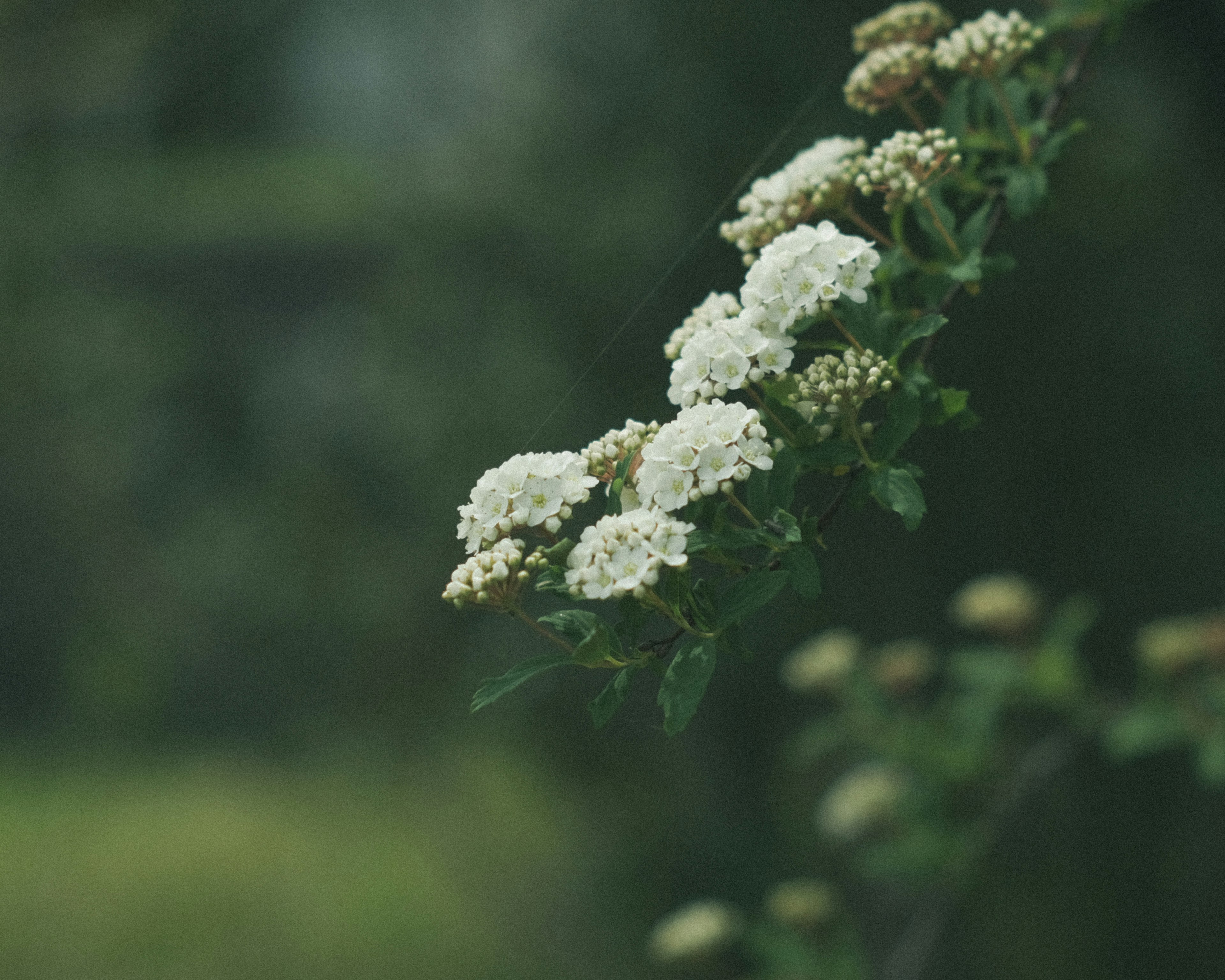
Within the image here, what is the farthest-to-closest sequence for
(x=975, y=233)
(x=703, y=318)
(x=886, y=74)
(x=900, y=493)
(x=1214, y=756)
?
(x=1214, y=756) < (x=886, y=74) < (x=975, y=233) < (x=703, y=318) < (x=900, y=493)

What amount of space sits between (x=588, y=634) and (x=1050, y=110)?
89 centimetres

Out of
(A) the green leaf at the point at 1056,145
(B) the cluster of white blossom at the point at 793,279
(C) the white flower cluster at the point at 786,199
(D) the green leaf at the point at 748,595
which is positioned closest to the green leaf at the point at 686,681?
(D) the green leaf at the point at 748,595

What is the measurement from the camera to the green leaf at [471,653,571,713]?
75cm

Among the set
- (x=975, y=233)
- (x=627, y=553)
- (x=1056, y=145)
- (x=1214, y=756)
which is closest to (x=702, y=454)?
(x=627, y=553)

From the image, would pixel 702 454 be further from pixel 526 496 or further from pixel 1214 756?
pixel 1214 756

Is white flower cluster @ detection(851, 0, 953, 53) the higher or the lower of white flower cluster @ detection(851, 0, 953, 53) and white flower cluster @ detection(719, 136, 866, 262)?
the higher

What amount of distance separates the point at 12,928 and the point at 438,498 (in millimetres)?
2742

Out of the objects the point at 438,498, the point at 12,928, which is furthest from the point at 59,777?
the point at 438,498

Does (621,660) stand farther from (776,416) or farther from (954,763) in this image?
(954,763)

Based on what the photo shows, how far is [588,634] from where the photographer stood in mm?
750

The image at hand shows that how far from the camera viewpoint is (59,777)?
20.7 ft

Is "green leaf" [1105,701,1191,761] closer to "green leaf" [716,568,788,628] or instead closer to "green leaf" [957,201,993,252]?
"green leaf" [957,201,993,252]

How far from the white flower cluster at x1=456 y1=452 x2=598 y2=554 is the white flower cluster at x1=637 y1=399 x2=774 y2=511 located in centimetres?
5

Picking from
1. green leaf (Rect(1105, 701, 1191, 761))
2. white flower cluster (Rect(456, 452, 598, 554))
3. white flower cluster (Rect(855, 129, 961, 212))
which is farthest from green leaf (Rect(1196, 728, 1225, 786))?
white flower cluster (Rect(456, 452, 598, 554))
